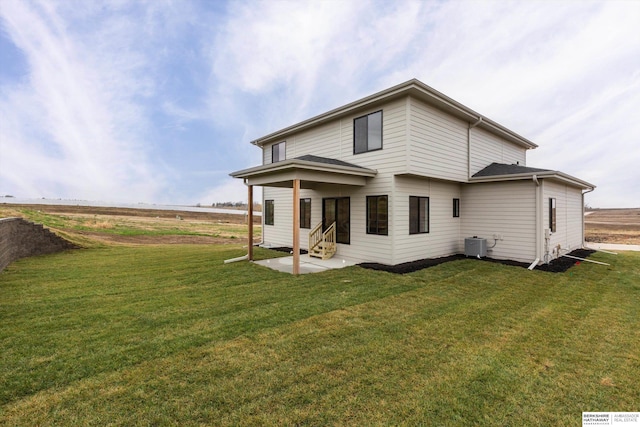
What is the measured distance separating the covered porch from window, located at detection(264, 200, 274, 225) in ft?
12.6

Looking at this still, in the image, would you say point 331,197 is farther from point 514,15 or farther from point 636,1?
point 636,1

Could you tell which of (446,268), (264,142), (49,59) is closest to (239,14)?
(264,142)

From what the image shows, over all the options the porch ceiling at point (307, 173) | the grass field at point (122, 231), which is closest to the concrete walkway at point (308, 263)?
the porch ceiling at point (307, 173)

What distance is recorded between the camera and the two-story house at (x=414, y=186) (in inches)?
330

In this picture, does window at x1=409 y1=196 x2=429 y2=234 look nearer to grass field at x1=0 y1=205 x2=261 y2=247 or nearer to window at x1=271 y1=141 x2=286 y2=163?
window at x1=271 y1=141 x2=286 y2=163

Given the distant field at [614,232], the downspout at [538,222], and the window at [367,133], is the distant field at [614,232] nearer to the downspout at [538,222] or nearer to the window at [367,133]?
the downspout at [538,222]

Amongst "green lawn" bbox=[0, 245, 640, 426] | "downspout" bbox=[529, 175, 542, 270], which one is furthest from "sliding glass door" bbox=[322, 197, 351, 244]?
"downspout" bbox=[529, 175, 542, 270]

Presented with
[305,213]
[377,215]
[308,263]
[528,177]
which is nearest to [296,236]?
[308,263]

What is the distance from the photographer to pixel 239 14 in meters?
11.9

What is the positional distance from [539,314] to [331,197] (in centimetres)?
696

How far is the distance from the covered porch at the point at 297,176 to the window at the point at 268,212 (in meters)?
3.83

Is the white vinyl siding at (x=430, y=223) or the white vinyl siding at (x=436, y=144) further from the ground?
the white vinyl siding at (x=436, y=144)

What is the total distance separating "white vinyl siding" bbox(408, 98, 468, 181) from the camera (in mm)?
8352

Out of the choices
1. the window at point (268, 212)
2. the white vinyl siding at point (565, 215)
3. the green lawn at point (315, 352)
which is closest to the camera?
the green lawn at point (315, 352)
